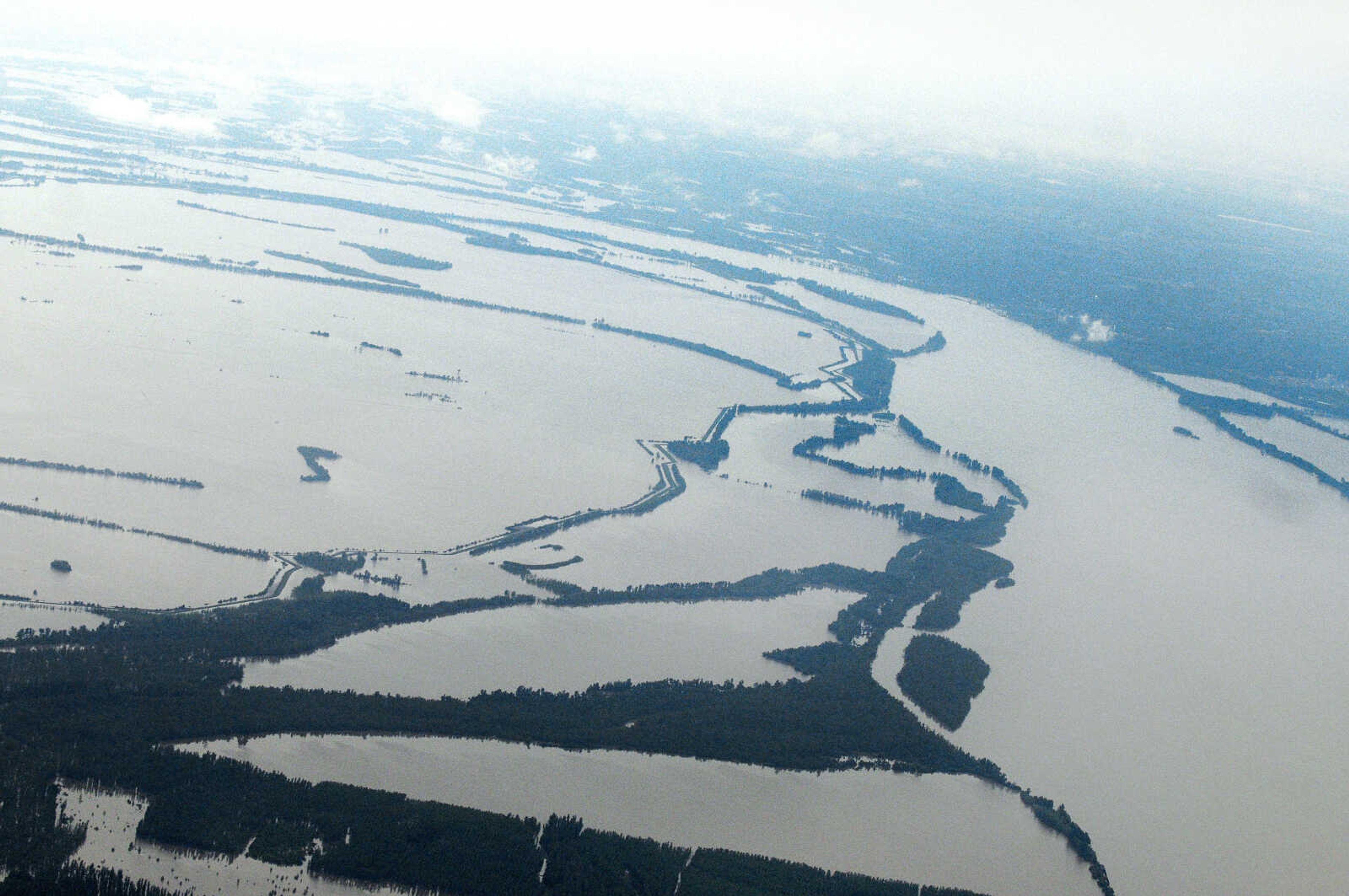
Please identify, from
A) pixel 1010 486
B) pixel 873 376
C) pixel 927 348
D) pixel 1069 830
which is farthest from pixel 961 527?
pixel 927 348

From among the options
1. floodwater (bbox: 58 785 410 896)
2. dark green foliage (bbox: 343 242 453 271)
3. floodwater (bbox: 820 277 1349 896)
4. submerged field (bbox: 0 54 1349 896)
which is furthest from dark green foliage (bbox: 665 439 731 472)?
dark green foliage (bbox: 343 242 453 271)

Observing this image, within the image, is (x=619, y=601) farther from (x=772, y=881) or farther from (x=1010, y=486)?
(x=1010, y=486)

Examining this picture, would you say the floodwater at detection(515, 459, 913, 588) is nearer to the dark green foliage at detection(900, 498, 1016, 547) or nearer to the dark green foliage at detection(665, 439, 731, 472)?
the dark green foliage at detection(900, 498, 1016, 547)

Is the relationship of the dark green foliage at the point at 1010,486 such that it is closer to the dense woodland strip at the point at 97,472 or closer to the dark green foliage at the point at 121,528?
the dark green foliage at the point at 121,528

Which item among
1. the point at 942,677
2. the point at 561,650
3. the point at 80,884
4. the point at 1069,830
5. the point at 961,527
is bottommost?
the point at 80,884

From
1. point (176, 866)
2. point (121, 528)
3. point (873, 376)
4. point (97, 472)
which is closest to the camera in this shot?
point (176, 866)

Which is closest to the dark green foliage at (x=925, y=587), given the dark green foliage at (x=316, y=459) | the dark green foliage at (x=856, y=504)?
the dark green foliage at (x=856, y=504)
